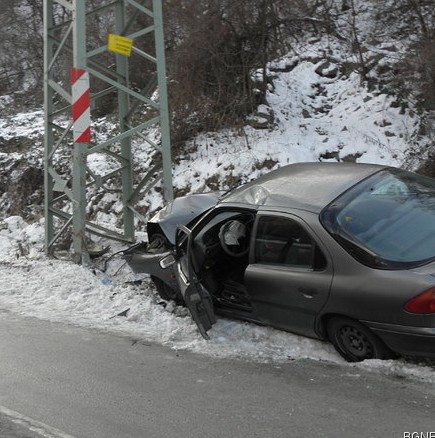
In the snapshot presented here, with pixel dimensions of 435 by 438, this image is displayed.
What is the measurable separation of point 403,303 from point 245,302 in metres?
1.69

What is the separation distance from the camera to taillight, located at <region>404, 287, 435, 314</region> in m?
3.74

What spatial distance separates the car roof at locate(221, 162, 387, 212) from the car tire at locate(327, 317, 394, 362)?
962mm

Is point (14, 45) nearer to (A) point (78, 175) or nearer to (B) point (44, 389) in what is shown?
(A) point (78, 175)

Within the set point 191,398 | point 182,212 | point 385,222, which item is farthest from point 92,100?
point 191,398

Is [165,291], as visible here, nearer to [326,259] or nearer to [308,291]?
[308,291]

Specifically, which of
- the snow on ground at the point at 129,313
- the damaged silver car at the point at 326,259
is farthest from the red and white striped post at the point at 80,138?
the damaged silver car at the point at 326,259

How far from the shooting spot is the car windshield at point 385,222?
4.09 m

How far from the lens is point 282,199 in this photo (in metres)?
4.83

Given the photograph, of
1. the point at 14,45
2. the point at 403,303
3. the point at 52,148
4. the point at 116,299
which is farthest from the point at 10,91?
the point at 403,303

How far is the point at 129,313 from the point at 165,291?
20.7 inches

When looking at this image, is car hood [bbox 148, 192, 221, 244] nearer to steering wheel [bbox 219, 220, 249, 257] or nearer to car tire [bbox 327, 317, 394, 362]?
steering wheel [bbox 219, 220, 249, 257]

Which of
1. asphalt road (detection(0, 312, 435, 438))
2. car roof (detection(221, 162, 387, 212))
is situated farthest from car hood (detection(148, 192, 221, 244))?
asphalt road (detection(0, 312, 435, 438))

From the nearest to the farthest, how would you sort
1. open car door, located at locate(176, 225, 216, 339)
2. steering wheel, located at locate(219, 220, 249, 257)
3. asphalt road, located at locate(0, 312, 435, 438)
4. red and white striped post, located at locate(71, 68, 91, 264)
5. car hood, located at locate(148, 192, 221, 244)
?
asphalt road, located at locate(0, 312, 435, 438), open car door, located at locate(176, 225, 216, 339), steering wheel, located at locate(219, 220, 249, 257), car hood, located at locate(148, 192, 221, 244), red and white striped post, located at locate(71, 68, 91, 264)

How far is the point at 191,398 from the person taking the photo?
3.99m
